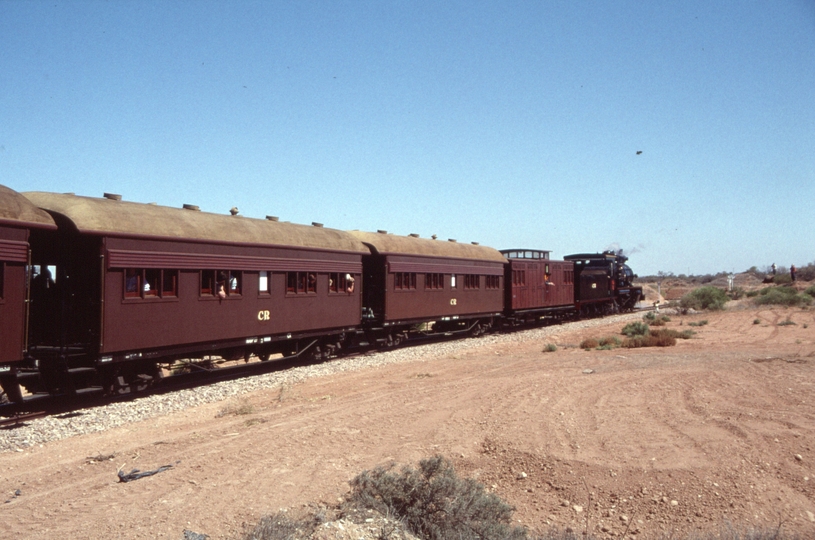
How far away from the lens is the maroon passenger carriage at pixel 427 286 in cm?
1886

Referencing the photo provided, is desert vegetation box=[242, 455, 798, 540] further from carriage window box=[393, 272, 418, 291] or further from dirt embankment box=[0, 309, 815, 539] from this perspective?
carriage window box=[393, 272, 418, 291]

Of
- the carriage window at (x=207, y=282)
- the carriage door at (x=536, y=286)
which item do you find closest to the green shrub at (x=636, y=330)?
the carriage door at (x=536, y=286)

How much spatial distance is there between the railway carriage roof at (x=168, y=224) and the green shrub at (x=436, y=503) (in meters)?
7.29

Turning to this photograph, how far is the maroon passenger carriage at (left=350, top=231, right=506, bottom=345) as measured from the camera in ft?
61.9

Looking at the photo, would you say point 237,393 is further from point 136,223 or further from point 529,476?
point 529,476

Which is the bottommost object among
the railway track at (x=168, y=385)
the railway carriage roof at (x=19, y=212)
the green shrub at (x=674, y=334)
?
the railway track at (x=168, y=385)

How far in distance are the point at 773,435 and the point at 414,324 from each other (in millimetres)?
14176

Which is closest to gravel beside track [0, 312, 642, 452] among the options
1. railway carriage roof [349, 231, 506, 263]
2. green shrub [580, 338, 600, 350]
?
railway carriage roof [349, 231, 506, 263]

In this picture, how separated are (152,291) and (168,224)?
4.74ft

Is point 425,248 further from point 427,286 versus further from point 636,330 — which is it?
point 636,330

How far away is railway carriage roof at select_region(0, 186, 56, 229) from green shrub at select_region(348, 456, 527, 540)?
274 inches

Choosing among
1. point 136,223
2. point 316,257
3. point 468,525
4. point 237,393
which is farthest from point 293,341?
point 468,525

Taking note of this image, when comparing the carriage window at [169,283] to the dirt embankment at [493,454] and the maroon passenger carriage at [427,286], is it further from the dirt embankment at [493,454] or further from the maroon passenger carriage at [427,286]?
the maroon passenger carriage at [427,286]

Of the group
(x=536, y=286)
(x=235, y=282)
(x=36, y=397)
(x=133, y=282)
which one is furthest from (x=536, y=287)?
(x=36, y=397)
